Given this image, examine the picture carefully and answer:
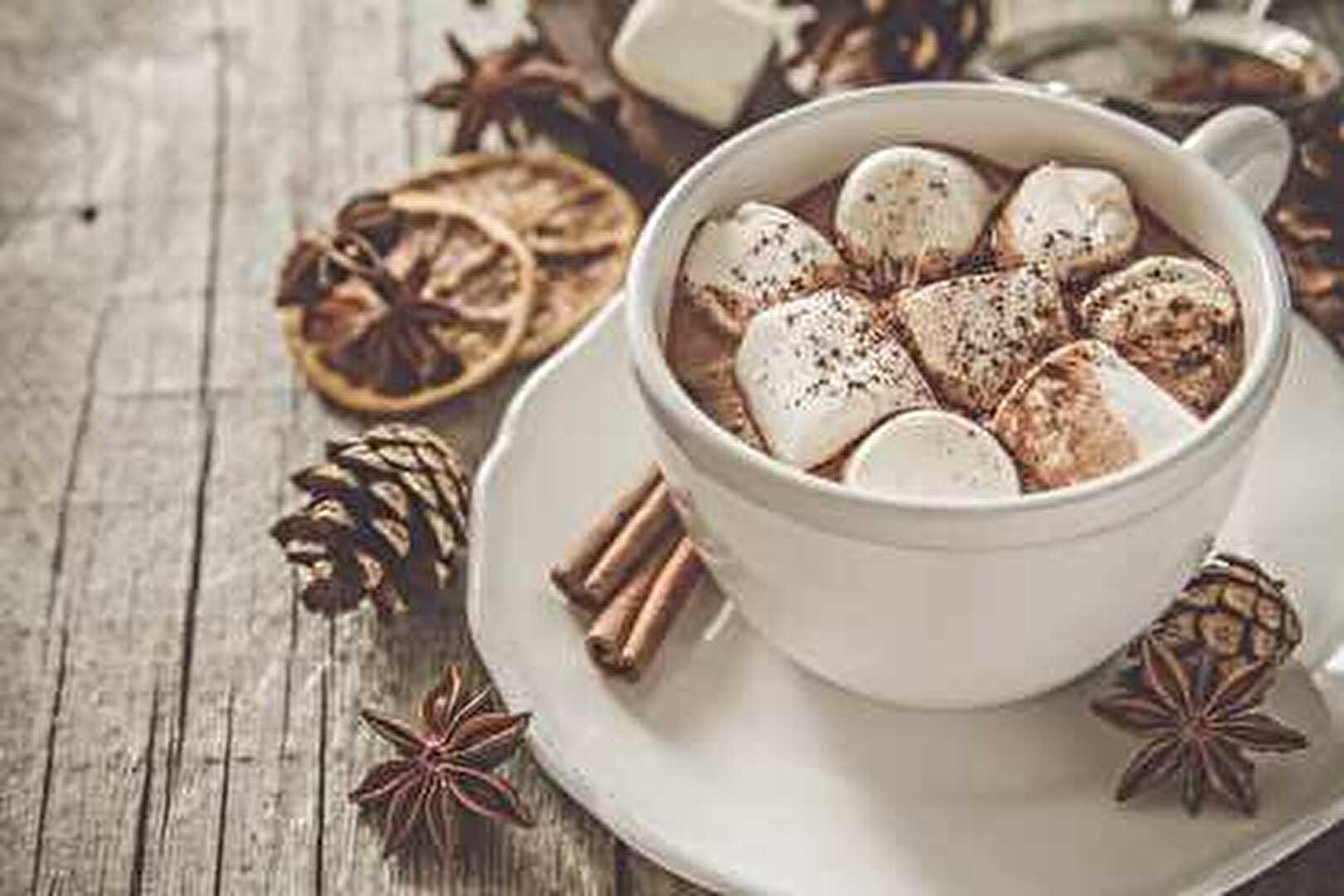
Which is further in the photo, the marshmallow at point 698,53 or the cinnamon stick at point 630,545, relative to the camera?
the marshmallow at point 698,53

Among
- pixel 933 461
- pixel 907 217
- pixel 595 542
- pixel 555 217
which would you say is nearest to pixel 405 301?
pixel 555 217

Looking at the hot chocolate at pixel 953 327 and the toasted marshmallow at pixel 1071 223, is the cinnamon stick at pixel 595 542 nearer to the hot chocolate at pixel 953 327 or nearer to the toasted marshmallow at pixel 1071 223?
the hot chocolate at pixel 953 327

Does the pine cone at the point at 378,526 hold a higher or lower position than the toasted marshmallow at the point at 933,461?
lower

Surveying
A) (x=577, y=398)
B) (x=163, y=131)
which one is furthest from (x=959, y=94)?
(x=163, y=131)

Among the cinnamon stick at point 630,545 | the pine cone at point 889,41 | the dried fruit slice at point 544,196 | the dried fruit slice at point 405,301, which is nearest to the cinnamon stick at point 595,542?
the cinnamon stick at point 630,545

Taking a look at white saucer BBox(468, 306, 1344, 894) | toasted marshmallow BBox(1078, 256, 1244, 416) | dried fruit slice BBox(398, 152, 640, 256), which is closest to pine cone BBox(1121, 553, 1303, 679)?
white saucer BBox(468, 306, 1344, 894)

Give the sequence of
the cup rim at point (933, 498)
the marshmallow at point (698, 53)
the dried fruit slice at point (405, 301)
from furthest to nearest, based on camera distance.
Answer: the marshmallow at point (698, 53), the dried fruit slice at point (405, 301), the cup rim at point (933, 498)
